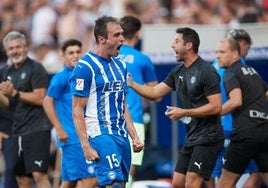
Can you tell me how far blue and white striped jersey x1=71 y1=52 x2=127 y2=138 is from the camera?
1149 centimetres

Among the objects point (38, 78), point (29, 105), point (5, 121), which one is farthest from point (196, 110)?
point (5, 121)

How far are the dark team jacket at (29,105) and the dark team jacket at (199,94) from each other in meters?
2.51

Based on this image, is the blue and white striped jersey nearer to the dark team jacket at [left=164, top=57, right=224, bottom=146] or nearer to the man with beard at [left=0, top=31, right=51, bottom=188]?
the dark team jacket at [left=164, top=57, right=224, bottom=146]

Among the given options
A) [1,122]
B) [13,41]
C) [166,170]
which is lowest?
[166,170]

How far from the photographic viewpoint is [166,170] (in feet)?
58.0

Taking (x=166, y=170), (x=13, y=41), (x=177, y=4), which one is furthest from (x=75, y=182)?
(x=177, y=4)

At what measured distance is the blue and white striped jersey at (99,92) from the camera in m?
11.5

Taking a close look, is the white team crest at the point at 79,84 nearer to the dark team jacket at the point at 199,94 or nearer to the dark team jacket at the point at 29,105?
the dark team jacket at the point at 199,94

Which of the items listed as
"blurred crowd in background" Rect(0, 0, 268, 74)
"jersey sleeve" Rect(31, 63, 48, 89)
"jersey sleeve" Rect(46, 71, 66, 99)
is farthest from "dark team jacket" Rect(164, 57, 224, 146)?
"blurred crowd in background" Rect(0, 0, 268, 74)

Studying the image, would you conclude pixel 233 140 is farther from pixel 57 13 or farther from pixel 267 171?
pixel 57 13

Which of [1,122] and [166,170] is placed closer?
[1,122]

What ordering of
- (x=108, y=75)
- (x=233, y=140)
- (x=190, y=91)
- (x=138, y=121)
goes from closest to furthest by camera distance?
(x=108, y=75) < (x=190, y=91) < (x=233, y=140) < (x=138, y=121)

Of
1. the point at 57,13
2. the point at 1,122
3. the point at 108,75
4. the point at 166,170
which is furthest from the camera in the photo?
the point at 57,13

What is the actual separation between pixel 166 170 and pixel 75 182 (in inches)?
151
